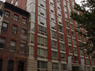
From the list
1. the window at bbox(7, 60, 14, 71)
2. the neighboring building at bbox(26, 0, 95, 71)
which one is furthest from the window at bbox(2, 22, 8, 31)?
the window at bbox(7, 60, 14, 71)

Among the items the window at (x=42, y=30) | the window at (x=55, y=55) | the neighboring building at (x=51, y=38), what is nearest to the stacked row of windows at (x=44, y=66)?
the neighboring building at (x=51, y=38)

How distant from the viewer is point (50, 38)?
3183 cm

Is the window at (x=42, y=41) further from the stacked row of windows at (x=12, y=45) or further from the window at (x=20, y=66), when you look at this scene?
the window at (x=20, y=66)

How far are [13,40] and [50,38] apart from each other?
1078 centimetres

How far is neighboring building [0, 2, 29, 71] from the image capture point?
22.5 m

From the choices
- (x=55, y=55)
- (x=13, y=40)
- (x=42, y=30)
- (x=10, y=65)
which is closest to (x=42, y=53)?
(x=55, y=55)

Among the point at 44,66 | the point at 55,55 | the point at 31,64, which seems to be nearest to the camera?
the point at 31,64

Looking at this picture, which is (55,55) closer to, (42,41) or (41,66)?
(42,41)

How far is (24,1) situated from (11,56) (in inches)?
710

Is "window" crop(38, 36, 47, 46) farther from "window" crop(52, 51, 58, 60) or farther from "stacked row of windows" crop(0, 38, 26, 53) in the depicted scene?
"stacked row of windows" crop(0, 38, 26, 53)

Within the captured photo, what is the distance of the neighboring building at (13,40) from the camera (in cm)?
2253

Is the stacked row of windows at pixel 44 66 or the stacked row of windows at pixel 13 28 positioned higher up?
the stacked row of windows at pixel 13 28

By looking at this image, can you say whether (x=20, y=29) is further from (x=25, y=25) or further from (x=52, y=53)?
(x=52, y=53)

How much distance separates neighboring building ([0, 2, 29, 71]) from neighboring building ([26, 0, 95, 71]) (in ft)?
5.03
